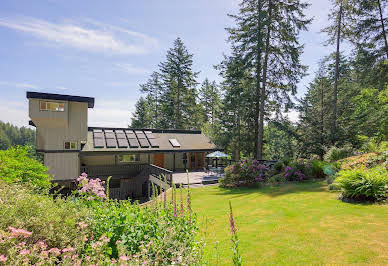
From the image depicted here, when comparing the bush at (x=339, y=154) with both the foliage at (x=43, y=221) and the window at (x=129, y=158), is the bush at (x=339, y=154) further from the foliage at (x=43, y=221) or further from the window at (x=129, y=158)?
the window at (x=129, y=158)

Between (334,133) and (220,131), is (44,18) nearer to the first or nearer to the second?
(334,133)

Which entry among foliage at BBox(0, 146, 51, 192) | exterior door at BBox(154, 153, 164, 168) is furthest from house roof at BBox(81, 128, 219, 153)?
foliage at BBox(0, 146, 51, 192)

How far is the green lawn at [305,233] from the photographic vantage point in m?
4.11

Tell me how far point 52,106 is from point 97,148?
4.97 meters

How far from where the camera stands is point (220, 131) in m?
35.2

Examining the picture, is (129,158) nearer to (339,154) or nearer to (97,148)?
(97,148)

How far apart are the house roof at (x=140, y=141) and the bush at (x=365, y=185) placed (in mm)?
16531

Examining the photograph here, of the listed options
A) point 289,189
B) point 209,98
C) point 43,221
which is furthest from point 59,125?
point 209,98

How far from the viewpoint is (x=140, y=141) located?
21.4m

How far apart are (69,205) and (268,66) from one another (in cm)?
2083

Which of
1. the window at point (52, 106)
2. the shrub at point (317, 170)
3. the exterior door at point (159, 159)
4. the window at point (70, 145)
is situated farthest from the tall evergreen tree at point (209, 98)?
the shrub at point (317, 170)

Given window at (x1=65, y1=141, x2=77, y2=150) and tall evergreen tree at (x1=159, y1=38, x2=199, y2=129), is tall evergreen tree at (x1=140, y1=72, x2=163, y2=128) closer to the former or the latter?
tall evergreen tree at (x1=159, y1=38, x2=199, y2=129)

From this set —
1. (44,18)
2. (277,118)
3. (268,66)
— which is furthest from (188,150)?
(44,18)

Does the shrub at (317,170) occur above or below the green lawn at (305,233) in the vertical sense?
above
